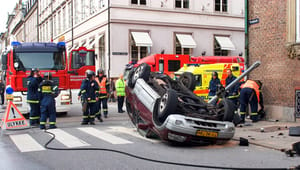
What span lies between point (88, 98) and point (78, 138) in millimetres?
2942

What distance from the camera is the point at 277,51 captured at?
462 inches

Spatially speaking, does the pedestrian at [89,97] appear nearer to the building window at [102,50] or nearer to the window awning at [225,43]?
the building window at [102,50]

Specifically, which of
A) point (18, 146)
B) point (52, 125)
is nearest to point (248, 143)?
point (18, 146)

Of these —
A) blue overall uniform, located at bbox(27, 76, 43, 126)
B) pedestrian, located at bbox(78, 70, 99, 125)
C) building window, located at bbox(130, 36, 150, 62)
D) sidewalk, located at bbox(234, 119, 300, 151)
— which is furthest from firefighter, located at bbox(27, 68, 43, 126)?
building window, located at bbox(130, 36, 150, 62)

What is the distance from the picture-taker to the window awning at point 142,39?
2789 centimetres

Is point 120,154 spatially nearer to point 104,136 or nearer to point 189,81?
point 104,136

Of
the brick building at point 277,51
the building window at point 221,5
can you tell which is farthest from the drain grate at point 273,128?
the building window at point 221,5

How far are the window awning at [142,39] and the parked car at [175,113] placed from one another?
1880 cm

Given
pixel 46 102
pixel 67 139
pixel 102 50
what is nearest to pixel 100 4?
pixel 102 50

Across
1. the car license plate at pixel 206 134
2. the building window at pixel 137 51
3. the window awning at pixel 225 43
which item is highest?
the window awning at pixel 225 43

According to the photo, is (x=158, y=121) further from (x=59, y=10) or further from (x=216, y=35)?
(x=59, y=10)

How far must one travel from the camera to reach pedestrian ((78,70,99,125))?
11.9m

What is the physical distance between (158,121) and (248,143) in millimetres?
2152

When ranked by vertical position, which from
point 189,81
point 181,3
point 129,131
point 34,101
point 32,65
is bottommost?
point 129,131
